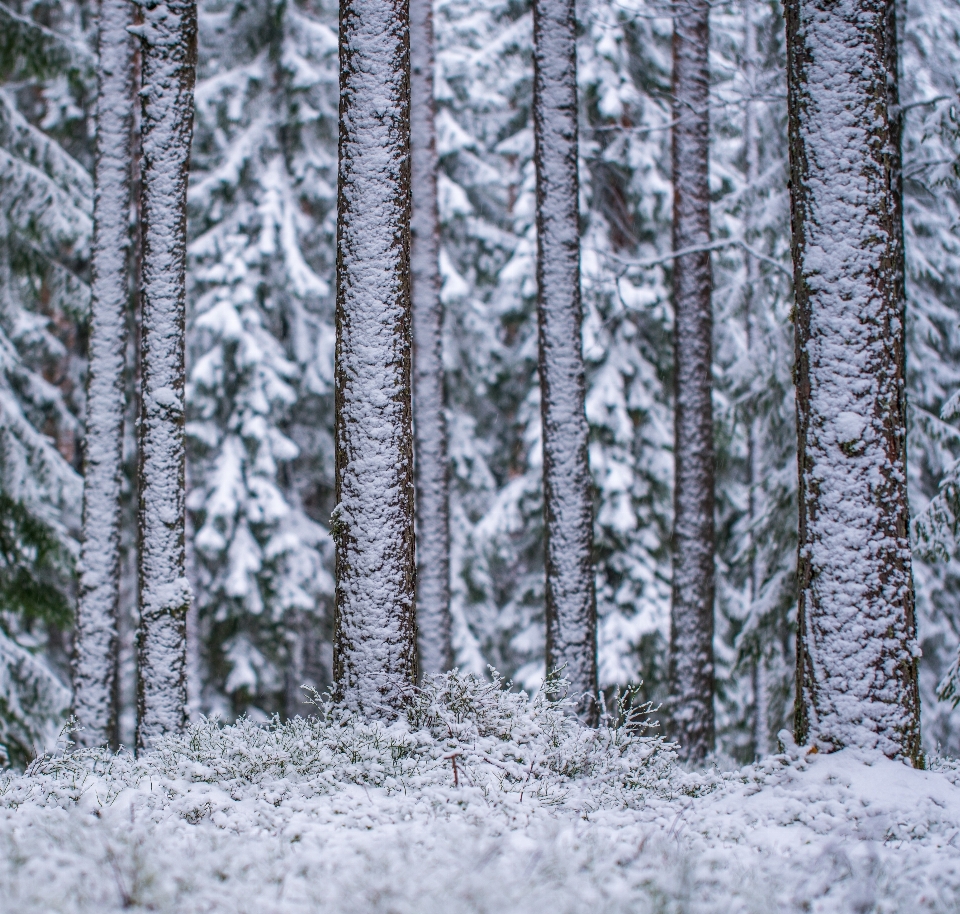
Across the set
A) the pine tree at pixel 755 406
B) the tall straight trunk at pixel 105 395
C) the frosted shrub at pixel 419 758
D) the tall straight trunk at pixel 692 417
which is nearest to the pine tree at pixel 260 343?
the tall straight trunk at pixel 105 395

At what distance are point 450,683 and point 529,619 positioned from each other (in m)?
8.18

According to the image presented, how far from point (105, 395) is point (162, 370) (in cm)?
120

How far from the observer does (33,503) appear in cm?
979

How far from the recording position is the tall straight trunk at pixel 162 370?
6922mm

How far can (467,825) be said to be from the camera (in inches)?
162

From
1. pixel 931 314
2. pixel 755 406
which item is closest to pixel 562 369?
pixel 755 406

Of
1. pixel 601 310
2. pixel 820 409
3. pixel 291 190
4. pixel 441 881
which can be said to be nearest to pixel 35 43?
pixel 291 190

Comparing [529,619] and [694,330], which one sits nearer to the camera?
[694,330]

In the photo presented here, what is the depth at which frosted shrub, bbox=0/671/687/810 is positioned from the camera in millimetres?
4875

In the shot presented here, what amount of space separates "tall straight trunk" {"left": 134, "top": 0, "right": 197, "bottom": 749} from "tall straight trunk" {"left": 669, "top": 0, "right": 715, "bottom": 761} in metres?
6.04

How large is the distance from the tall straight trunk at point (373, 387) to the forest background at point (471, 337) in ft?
20.1

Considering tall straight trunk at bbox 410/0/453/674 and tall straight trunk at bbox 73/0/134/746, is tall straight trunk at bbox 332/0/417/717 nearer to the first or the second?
tall straight trunk at bbox 73/0/134/746

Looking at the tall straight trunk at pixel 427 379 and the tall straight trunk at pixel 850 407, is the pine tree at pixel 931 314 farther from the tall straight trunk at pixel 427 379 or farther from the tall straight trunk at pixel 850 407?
the tall straight trunk at pixel 427 379

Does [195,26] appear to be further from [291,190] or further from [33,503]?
[291,190]
